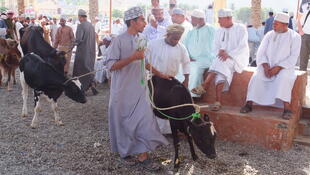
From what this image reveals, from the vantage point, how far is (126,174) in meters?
4.57

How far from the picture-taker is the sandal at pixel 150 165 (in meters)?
4.72

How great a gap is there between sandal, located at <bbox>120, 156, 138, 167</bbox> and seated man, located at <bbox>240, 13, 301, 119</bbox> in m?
2.07

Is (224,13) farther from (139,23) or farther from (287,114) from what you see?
(139,23)

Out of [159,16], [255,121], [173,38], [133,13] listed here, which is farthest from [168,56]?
[159,16]

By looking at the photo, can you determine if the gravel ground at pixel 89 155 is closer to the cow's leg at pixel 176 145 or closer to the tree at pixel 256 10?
the cow's leg at pixel 176 145

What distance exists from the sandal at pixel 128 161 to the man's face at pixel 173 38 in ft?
5.69

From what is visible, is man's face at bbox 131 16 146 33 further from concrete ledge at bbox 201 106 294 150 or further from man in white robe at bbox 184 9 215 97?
man in white robe at bbox 184 9 215 97

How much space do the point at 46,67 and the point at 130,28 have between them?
2472 mm

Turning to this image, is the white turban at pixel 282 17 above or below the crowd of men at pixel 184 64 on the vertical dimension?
above

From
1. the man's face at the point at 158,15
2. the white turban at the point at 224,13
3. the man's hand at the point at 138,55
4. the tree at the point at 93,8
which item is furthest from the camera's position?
the tree at the point at 93,8

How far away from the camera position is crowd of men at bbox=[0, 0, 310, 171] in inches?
178

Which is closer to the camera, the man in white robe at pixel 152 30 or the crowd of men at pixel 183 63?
the crowd of men at pixel 183 63

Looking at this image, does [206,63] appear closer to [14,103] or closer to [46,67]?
[46,67]

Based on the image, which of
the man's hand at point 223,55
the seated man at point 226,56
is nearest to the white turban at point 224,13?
the seated man at point 226,56
